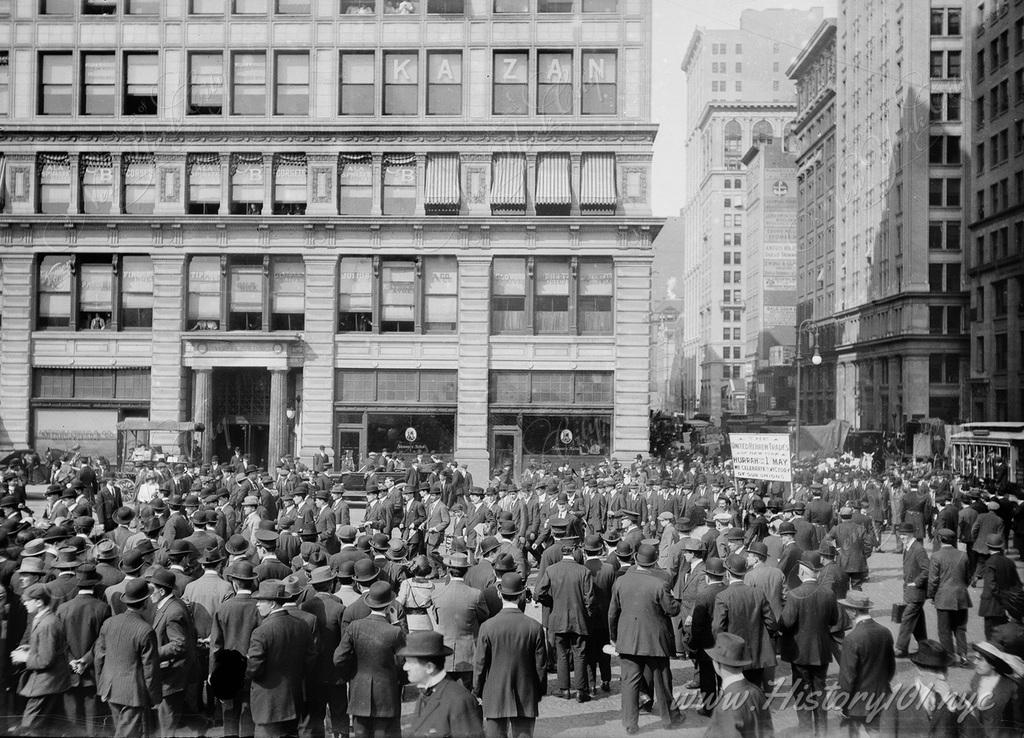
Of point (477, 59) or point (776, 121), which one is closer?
point (477, 59)

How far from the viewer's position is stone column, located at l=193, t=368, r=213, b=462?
37375 millimetres

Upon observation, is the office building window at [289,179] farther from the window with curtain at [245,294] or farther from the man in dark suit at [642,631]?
the man in dark suit at [642,631]

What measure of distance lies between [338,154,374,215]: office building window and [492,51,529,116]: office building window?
6109 mm

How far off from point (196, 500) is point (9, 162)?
91.3 ft

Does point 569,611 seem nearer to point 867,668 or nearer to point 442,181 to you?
point 867,668

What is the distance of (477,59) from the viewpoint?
38000 millimetres

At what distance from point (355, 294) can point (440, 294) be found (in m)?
3.69

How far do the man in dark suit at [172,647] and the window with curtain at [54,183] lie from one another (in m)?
35.0

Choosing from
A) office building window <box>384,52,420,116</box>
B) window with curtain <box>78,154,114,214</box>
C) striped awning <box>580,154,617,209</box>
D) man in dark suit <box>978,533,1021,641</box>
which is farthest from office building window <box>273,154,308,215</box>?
man in dark suit <box>978,533,1021,641</box>

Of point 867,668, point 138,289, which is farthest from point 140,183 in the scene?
point 867,668

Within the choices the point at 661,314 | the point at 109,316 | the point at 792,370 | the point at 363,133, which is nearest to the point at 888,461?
the point at 363,133

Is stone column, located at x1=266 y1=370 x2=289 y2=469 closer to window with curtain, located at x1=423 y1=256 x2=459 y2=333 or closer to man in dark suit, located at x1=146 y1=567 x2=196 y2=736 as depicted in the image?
window with curtain, located at x1=423 y1=256 x2=459 y2=333

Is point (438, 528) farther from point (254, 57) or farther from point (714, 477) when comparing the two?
point (254, 57)

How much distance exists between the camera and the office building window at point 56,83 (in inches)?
1521
